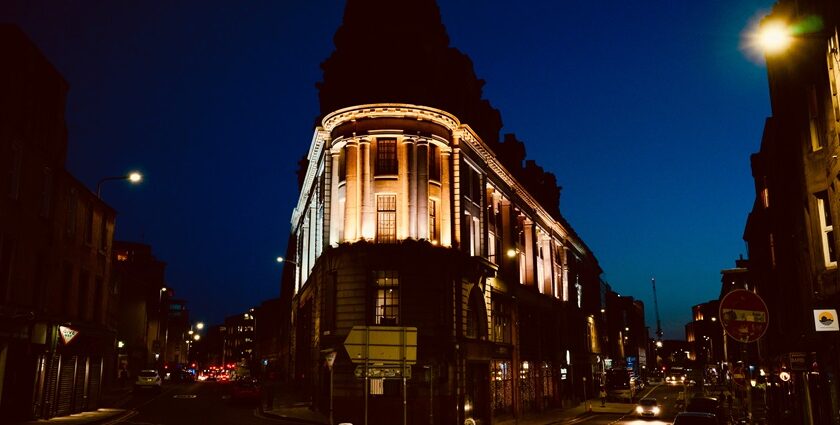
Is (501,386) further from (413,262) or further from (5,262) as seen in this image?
(5,262)

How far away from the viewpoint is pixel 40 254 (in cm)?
2878

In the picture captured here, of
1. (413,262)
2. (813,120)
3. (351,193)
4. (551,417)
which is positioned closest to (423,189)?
(351,193)

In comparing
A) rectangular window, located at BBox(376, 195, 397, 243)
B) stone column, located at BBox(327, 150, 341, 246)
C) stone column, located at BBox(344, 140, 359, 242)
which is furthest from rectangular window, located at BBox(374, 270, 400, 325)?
stone column, located at BBox(327, 150, 341, 246)

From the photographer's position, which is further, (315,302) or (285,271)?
(285,271)

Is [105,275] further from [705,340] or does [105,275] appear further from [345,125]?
[705,340]

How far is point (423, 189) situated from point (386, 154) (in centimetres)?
286

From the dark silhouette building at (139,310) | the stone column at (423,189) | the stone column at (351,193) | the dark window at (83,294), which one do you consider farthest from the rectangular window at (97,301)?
the dark silhouette building at (139,310)

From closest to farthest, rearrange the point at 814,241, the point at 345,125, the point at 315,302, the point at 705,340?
the point at 814,241
the point at 345,125
the point at 315,302
the point at 705,340

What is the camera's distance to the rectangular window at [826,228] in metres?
21.9

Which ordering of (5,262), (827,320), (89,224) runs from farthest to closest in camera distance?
(89,224) → (5,262) → (827,320)

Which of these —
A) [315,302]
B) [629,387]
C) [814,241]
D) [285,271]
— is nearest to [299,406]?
[315,302]

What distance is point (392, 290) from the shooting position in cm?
3516

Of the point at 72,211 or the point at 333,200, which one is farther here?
the point at 333,200

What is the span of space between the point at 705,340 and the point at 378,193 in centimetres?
15732
